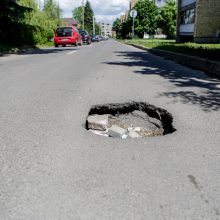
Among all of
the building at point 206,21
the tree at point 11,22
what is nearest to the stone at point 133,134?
the tree at point 11,22

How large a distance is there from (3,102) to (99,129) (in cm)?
212

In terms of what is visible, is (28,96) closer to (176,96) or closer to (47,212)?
(176,96)

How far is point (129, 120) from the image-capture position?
14.8ft

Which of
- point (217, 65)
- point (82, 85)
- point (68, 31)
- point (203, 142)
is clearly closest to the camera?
point (203, 142)

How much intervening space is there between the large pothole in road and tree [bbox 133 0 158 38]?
72.4 m

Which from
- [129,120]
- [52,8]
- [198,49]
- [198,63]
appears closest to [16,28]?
A: [198,49]

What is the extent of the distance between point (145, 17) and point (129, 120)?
7446cm

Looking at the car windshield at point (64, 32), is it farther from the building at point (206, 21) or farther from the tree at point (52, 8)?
the tree at point (52, 8)

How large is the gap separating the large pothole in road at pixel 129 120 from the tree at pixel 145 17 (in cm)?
7244

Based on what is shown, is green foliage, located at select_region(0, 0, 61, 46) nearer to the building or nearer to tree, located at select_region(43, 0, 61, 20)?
the building

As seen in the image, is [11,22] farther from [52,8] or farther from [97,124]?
[52,8]

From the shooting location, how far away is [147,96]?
5.72 meters

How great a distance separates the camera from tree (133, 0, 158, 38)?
74.2 meters

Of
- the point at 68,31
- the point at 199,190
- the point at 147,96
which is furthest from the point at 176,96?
the point at 68,31
